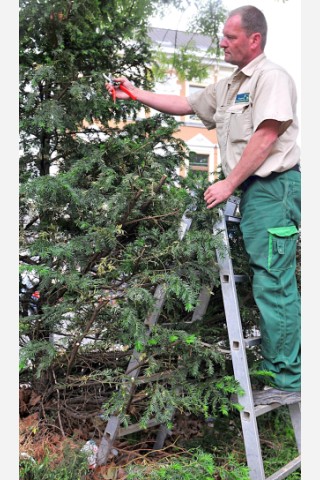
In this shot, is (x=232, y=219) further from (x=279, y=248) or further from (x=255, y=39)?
(x=255, y=39)

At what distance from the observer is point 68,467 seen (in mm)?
2064

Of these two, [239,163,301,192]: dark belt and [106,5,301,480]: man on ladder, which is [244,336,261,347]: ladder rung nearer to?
[106,5,301,480]: man on ladder

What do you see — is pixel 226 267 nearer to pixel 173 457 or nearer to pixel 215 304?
pixel 215 304

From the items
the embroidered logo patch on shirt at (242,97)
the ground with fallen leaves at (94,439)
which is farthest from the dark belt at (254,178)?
the ground with fallen leaves at (94,439)

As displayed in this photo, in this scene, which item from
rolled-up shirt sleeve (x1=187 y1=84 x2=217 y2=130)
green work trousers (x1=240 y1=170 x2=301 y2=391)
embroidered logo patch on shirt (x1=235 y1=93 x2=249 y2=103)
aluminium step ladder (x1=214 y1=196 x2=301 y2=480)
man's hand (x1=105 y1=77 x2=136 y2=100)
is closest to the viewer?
aluminium step ladder (x1=214 y1=196 x2=301 y2=480)

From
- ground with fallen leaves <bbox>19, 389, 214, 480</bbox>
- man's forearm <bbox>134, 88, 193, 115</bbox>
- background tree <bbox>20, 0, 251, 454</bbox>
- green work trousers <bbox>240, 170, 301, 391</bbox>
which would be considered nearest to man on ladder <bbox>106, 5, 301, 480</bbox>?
green work trousers <bbox>240, 170, 301, 391</bbox>

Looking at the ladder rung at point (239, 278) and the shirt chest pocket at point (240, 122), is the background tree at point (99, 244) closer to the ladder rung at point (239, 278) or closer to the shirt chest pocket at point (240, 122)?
the ladder rung at point (239, 278)

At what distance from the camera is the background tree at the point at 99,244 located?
215 cm

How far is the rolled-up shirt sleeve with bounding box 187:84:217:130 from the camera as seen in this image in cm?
270

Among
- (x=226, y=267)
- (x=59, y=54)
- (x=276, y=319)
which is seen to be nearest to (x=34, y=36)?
(x=59, y=54)

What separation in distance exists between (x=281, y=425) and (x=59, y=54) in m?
2.70

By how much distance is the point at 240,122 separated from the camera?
7.71ft

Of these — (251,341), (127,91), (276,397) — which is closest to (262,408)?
(276,397)

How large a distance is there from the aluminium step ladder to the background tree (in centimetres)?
6
